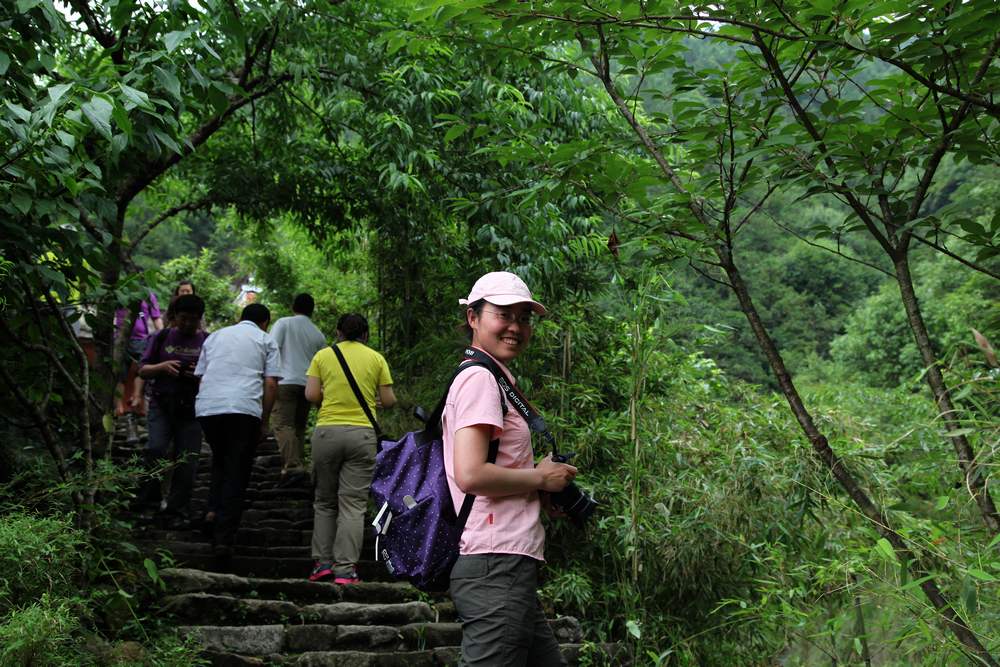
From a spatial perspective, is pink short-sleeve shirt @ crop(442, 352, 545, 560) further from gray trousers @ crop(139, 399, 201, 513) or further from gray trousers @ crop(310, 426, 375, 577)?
gray trousers @ crop(139, 399, 201, 513)

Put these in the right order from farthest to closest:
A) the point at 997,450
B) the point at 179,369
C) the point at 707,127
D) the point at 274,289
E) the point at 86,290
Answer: the point at 274,289, the point at 179,369, the point at 86,290, the point at 707,127, the point at 997,450

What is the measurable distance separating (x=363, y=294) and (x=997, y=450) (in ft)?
32.4

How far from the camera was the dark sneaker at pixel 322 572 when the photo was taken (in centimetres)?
599

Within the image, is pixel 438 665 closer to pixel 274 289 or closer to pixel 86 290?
pixel 86 290

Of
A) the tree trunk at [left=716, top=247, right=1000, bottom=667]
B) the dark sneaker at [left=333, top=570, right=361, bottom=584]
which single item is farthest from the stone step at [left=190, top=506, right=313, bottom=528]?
the tree trunk at [left=716, top=247, right=1000, bottom=667]

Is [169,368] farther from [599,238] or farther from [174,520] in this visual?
[599,238]

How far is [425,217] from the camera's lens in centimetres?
877

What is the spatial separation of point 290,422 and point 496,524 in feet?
18.5

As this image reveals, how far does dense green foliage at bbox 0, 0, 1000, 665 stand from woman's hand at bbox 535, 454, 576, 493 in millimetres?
773

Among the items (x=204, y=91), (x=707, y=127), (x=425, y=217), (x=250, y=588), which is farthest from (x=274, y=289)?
(x=707, y=127)

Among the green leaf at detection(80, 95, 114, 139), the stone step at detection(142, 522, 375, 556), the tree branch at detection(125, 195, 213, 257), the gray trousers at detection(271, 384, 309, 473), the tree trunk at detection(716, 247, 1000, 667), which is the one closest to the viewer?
the tree trunk at detection(716, 247, 1000, 667)

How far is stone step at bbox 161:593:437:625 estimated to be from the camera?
5.02 m

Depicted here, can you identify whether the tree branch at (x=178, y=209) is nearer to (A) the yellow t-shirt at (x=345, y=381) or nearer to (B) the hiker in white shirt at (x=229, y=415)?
(B) the hiker in white shirt at (x=229, y=415)

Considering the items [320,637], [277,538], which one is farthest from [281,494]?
[320,637]
